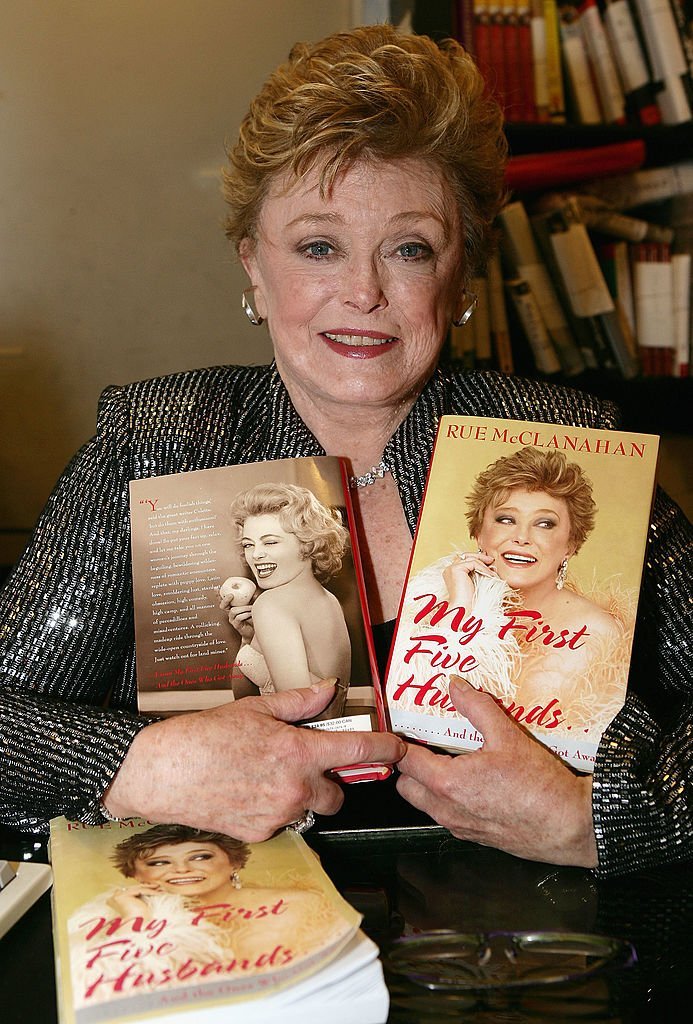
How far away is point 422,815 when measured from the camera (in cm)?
113

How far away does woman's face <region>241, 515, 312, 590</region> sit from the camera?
3.43 feet

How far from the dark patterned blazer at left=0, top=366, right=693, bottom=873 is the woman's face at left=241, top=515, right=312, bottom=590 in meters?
0.20

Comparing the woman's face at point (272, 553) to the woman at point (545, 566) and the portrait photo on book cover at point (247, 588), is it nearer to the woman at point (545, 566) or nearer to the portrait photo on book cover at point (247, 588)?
the portrait photo on book cover at point (247, 588)

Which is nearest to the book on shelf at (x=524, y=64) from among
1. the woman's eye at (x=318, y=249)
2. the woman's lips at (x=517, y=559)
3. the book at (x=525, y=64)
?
the book at (x=525, y=64)

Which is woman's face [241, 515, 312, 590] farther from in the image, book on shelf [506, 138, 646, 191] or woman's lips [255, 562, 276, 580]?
book on shelf [506, 138, 646, 191]

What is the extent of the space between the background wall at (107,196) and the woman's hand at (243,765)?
65.3 inches

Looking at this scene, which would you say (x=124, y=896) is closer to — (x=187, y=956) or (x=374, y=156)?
(x=187, y=956)

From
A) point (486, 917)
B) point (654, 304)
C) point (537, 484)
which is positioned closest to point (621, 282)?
point (654, 304)

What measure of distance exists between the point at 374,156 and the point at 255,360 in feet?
4.65

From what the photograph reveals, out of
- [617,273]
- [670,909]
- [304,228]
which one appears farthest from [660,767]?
[617,273]

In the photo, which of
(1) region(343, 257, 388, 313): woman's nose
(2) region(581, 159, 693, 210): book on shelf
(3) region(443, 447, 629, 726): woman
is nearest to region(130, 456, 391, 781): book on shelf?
(3) region(443, 447, 629, 726): woman

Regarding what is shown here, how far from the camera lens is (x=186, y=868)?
850 mm

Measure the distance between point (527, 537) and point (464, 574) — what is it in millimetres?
77

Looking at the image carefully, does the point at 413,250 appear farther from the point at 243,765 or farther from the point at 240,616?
the point at 243,765
